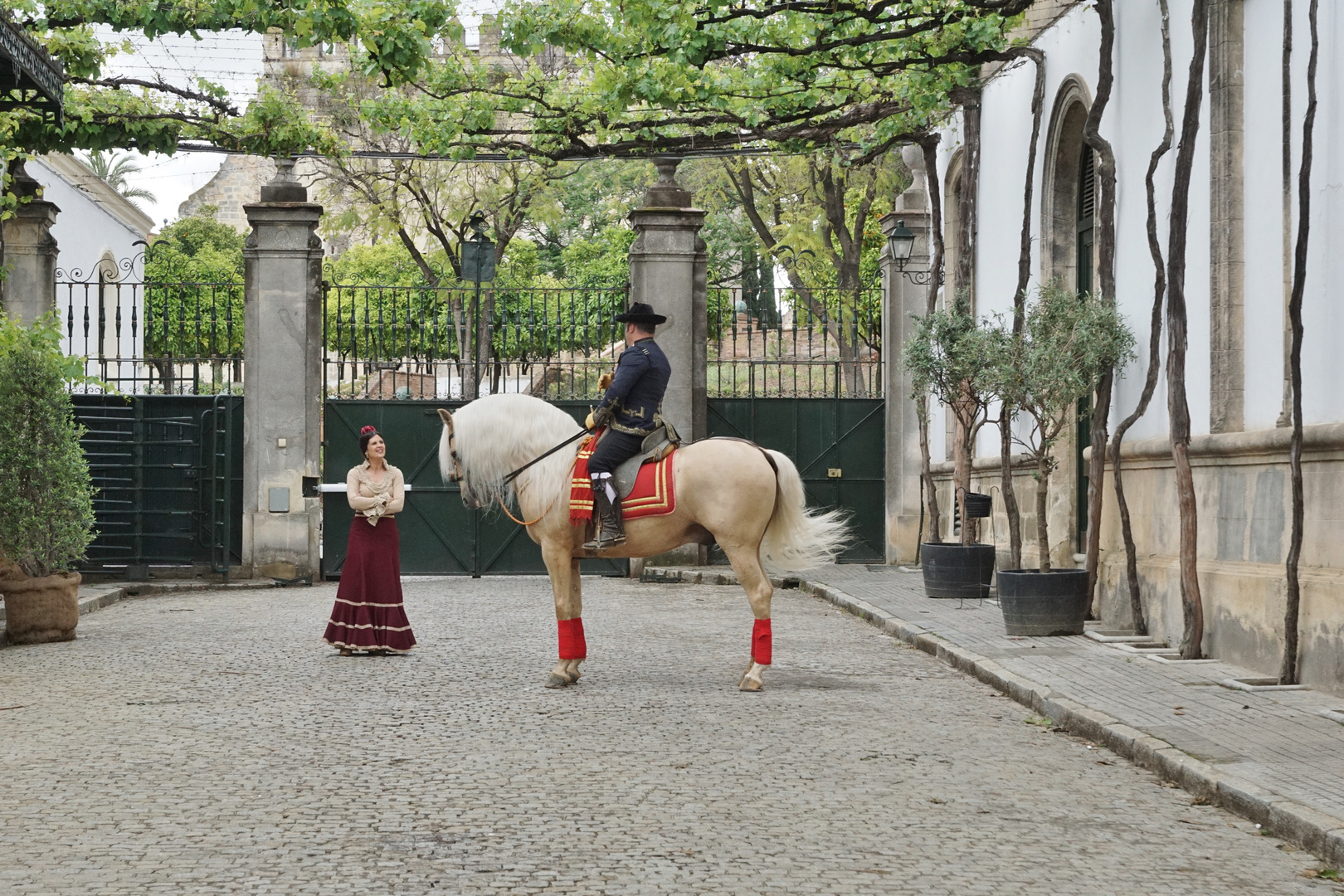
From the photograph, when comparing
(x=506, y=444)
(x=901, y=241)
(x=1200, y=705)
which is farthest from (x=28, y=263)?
(x=1200, y=705)

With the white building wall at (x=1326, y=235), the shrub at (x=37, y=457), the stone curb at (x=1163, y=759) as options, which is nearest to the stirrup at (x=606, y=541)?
the stone curb at (x=1163, y=759)

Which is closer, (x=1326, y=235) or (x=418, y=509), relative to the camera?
(x=1326, y=235)

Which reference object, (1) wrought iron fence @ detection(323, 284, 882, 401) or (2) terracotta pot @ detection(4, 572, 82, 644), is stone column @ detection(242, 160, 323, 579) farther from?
(2) terracotta pot @ detection(4, 572, 82, 644)

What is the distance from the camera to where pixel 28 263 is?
18.8 metres

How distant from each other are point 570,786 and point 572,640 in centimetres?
327

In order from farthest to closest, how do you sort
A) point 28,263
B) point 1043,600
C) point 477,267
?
1. point 477,267
2. point 28,263
3. point 1043,600

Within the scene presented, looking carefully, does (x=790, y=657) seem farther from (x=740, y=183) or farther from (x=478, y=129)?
(x=740, y=183)

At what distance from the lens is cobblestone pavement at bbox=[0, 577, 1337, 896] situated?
16.4 ft

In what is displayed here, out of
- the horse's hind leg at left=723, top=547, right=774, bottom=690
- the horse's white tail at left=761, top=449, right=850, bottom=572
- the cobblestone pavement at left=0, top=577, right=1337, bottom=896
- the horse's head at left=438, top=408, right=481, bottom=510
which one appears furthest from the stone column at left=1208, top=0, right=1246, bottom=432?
the horse's head at left=438, top=408, right=481, bottom=510

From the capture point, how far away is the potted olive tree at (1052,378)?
11422 mm

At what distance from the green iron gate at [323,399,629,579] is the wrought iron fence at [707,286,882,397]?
3.67m

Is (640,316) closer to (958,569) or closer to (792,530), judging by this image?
(792,530)

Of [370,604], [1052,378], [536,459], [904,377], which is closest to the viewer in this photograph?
[536,459]

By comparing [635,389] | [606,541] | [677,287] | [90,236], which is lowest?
[606,541]
